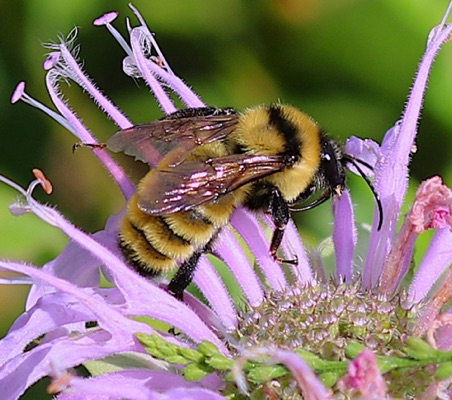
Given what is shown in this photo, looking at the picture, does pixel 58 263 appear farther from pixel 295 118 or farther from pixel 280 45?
pixel 280 45

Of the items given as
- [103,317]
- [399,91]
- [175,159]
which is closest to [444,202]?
[175,159]

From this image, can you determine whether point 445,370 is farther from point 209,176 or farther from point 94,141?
point 94,141

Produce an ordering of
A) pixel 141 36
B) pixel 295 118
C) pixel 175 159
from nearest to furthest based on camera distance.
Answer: pixel 175 159 → pixel 295 118 → pixel 141 36

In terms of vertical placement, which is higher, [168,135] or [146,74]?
[146,74]

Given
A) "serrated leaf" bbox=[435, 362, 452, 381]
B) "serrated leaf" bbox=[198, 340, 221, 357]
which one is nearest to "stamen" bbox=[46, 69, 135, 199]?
"serrated leaf" bbox=[198, 340, 221, 357]

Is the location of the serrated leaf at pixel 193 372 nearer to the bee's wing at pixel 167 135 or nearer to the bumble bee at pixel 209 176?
the bumble bee at pixel 209 176

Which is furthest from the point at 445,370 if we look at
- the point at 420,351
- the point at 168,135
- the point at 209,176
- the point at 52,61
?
the point at 52,61

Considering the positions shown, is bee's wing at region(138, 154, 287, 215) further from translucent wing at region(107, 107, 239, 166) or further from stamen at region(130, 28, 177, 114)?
stamen at region(130, 28, 177, 114)
